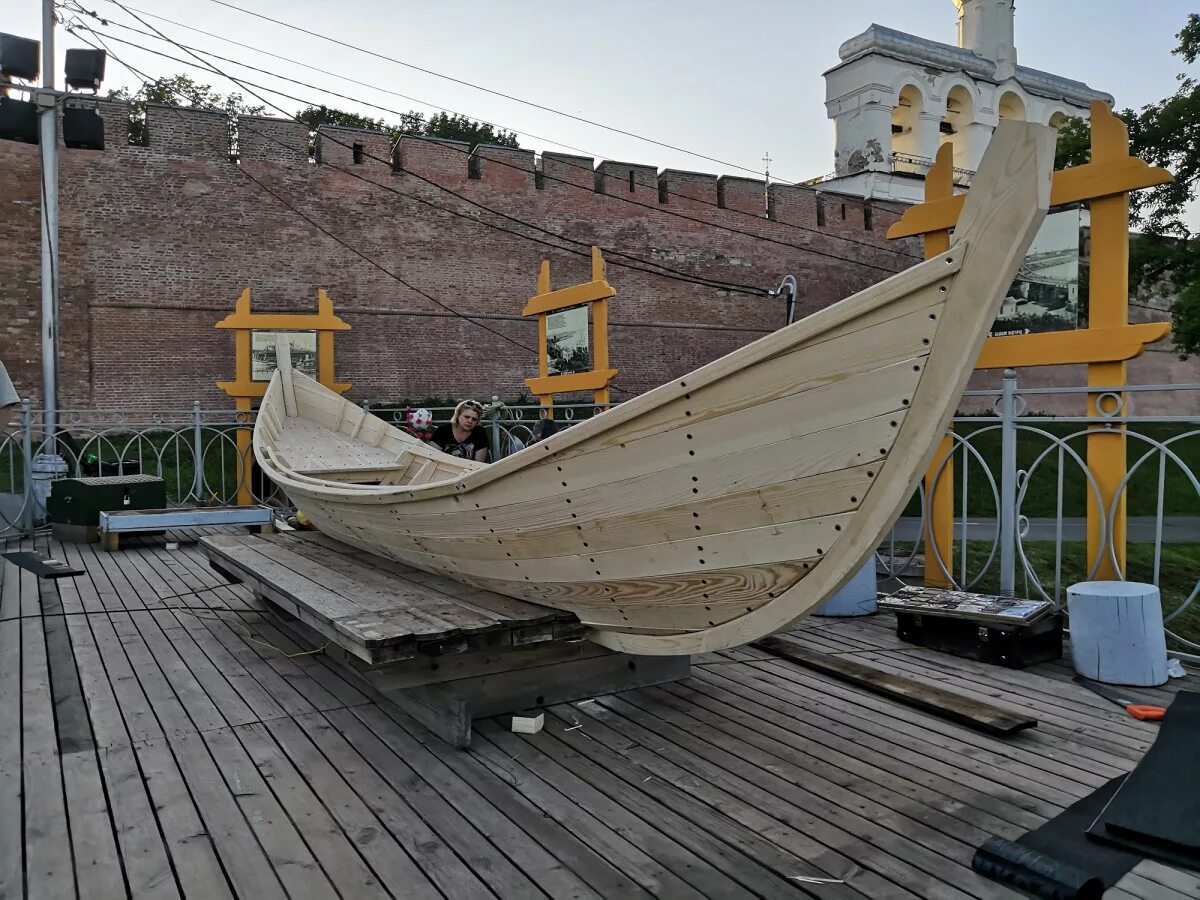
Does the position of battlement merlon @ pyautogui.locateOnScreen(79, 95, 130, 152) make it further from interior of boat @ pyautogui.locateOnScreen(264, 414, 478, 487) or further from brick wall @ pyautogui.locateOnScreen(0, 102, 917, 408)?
interior of boat @ pyautogui.locateOnScreen(264, 414, 478, 487)

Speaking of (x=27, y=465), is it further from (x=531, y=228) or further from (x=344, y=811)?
(x=531, y=228)

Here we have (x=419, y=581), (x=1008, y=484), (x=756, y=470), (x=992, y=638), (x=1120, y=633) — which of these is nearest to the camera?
(x=756, y=470)

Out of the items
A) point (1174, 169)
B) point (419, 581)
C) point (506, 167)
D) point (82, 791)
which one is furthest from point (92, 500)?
point (1174, 169)

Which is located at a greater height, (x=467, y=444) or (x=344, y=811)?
(x=467, y=444)

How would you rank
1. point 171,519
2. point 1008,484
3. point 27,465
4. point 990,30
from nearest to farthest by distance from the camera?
point 1008,484 → point 171,519 → point 27,465 → point 990,30

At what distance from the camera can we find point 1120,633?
3590 millimetres

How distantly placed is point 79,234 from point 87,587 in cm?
1226

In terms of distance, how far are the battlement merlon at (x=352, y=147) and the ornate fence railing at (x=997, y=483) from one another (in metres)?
5.41

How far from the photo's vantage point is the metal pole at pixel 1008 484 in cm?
443

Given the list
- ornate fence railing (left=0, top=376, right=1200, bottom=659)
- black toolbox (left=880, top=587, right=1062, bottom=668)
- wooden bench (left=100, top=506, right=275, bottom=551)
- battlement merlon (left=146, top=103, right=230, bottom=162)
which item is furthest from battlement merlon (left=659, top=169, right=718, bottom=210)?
black toolbox (left=880, top=587, right=1062, bottom=668)

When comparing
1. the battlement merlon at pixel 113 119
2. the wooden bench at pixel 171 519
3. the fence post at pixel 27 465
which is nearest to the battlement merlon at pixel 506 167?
the battlement merlon at pixel 113 119

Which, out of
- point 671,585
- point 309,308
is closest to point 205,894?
point 671,585

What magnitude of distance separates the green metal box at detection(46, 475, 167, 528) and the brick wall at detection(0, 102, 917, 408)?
311 inches

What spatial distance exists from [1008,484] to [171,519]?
6662mm
